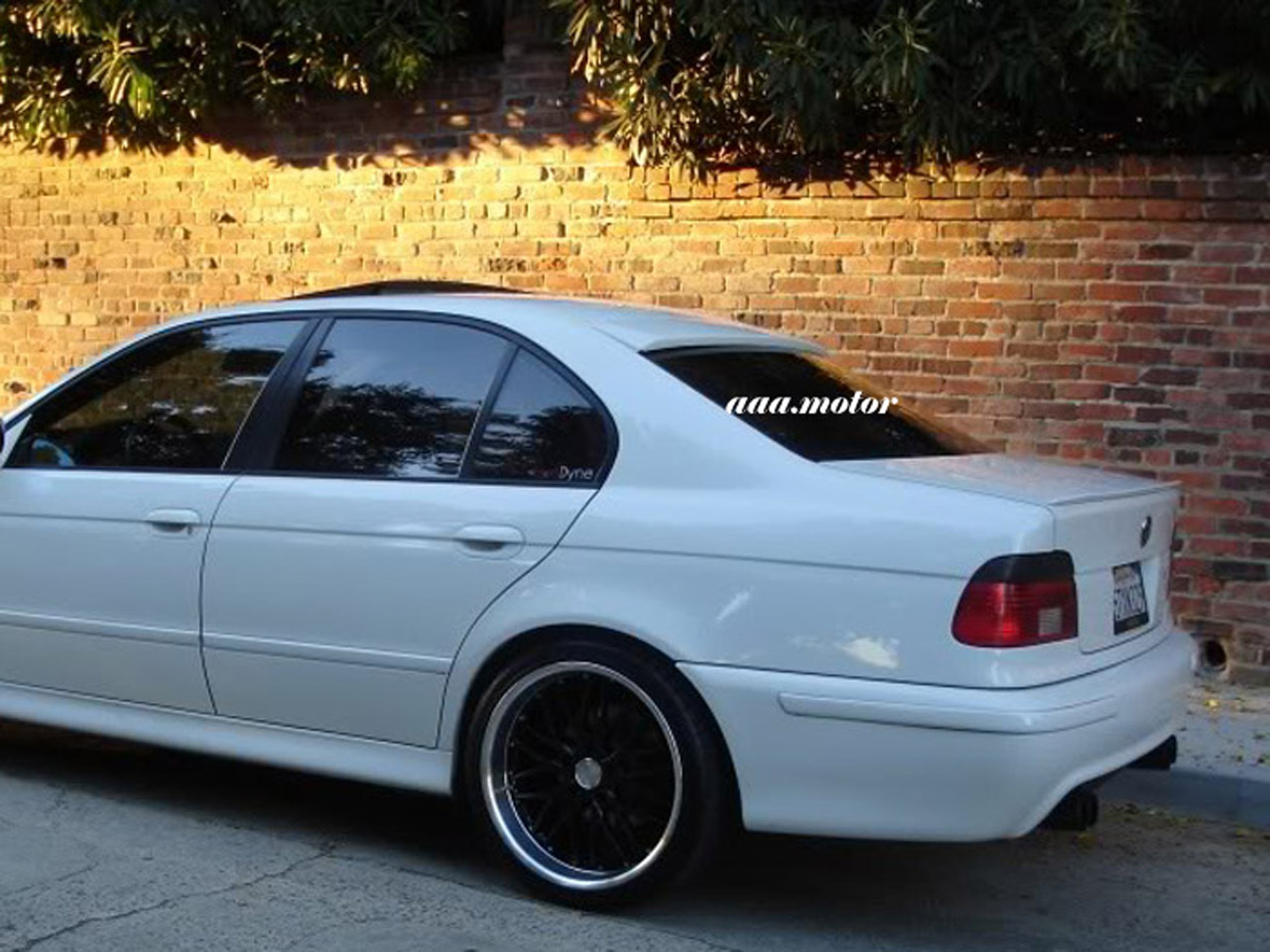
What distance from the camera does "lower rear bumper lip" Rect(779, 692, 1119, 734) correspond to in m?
3.80

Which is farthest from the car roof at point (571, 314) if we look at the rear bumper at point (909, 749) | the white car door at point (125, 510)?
the rear bumper at point (909, 749)

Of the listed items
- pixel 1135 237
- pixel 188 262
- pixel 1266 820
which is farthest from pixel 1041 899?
pixel 188 262

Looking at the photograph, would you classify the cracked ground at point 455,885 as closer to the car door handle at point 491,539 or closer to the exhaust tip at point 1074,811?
the exhaust tip at point 1074,811

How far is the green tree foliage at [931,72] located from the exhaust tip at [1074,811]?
3668mm

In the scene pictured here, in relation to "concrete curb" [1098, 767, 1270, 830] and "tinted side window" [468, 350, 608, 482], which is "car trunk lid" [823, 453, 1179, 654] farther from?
"concrete curb" [1098, 767, 1270, 830]

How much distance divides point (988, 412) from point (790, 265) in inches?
49.3

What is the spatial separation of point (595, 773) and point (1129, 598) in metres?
1.53

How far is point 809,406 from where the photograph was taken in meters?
4.69

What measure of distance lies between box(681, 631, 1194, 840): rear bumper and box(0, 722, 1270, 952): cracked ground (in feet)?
1.55

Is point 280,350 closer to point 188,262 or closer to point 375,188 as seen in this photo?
point 375,188

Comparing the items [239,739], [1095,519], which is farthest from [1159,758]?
[239,739]

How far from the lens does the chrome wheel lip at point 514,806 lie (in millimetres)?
4203

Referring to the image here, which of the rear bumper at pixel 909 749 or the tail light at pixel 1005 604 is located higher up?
the tail light at pixel 1005 604

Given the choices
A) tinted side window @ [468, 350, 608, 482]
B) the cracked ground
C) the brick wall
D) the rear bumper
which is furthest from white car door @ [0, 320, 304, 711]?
the brick wall
